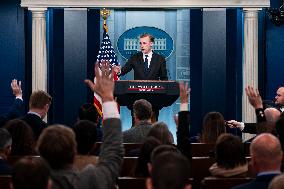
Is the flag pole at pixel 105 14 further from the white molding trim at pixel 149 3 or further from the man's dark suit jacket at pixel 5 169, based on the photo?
the man's dark suit jacket at pixel 5 169

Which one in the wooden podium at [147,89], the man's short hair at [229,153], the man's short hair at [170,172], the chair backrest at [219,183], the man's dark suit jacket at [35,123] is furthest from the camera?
the wooden podium at [147,89]

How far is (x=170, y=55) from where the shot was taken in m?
13.5

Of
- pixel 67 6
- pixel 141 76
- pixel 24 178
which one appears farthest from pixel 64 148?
pixel 67 6

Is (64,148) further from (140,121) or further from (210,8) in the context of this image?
(210,8)

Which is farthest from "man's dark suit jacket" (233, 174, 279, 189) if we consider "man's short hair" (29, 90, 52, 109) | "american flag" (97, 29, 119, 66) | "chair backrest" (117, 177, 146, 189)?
"american flag" (97, 29, 119, 66)

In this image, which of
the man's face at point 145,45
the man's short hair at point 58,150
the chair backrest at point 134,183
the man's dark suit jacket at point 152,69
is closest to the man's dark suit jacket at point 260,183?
the chair backrest at point 134,183

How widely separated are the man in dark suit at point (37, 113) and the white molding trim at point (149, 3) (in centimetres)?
597

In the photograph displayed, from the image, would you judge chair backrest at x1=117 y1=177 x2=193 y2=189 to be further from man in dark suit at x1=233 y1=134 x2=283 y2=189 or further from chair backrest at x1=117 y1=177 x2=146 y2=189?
man in dark suit at x1=233 y1=134 x2=283 y2=189

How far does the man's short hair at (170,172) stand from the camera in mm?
2889

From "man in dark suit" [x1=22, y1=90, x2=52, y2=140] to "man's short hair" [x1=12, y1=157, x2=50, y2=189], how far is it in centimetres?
367

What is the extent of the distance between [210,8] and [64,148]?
9618 millimetres

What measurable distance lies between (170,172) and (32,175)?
2.06ft

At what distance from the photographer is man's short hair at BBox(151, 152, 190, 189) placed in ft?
9.48

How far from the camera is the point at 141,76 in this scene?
10117mm
